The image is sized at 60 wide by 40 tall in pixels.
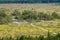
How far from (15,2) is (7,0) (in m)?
4.72

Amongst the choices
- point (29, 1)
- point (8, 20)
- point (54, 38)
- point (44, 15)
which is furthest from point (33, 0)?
point (54, 38)

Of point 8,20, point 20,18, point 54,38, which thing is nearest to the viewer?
point 54,38

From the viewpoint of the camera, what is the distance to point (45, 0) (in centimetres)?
14588

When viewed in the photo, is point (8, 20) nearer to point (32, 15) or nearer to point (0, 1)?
point (32, 15)

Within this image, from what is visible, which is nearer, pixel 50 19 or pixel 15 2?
pixel 50 19

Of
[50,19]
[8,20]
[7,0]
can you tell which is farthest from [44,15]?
[7,0]

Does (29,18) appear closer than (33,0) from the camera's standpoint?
Yes

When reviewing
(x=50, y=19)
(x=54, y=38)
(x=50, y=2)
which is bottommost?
(x=50, y=2)

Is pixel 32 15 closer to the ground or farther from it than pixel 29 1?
farther from it

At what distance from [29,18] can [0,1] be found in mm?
77689

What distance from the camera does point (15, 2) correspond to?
144125 mm

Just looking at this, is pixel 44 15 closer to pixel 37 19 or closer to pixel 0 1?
pixel 37 19

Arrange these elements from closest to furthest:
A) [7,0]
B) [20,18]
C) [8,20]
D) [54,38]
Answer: [54,38], [8,20], [20,18], [7,0]

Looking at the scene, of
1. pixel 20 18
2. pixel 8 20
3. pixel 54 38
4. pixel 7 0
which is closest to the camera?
pixel 54 38
